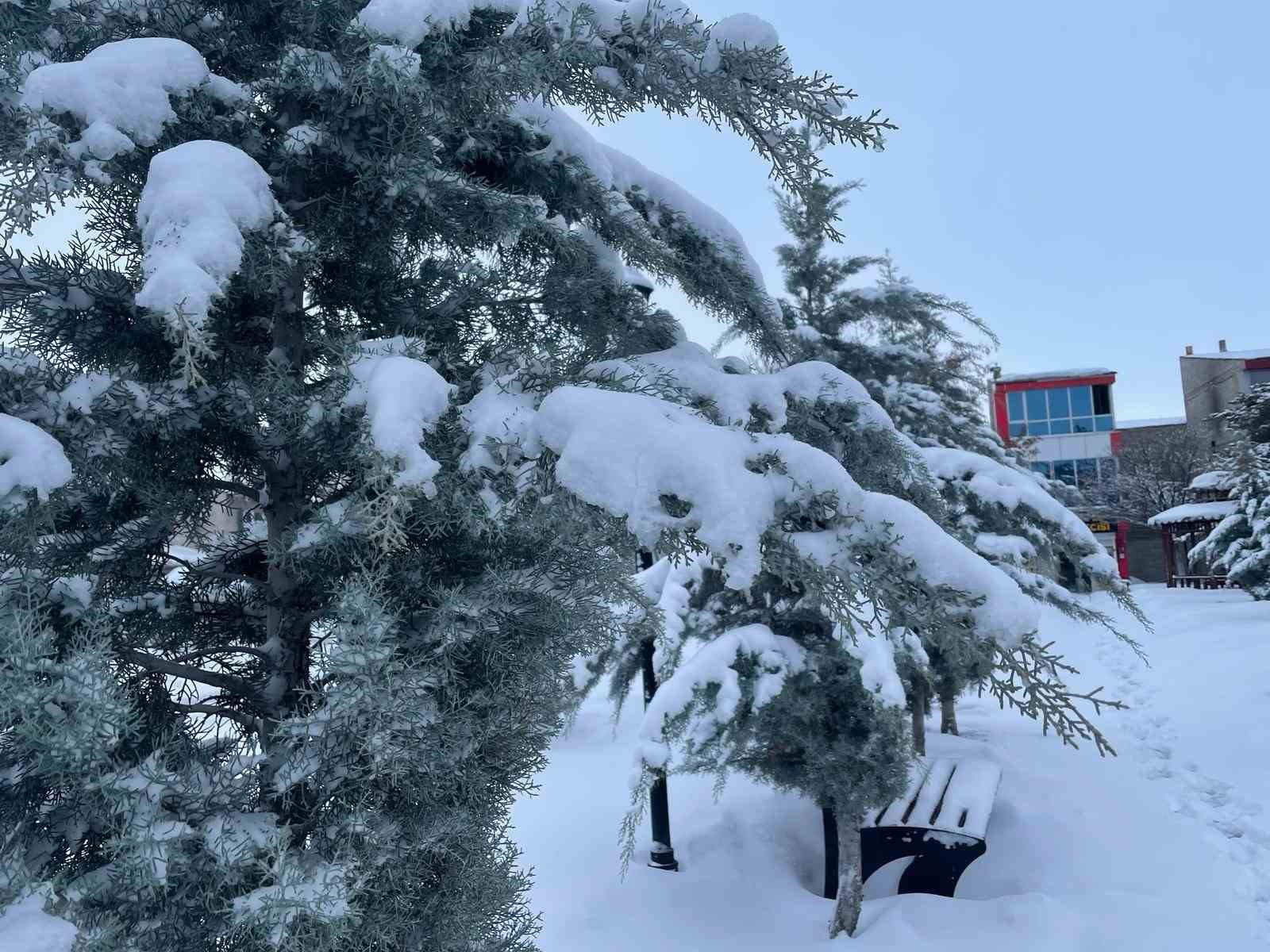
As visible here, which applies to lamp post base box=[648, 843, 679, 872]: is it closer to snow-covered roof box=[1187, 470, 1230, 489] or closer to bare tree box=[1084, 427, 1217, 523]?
snow-covered roof box=[1187, 470, 1230, 489]

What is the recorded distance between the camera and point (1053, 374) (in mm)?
37375

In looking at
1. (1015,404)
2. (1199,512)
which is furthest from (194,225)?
(1015,404)

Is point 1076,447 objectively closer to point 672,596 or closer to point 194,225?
point 672,596

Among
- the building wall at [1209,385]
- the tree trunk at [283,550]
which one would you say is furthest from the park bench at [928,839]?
the building wall at [1209,385]

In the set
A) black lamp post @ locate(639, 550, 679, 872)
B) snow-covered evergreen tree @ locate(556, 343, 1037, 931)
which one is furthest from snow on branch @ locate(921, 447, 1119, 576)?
black lamp post @ locate(639, 550, 679, 872)

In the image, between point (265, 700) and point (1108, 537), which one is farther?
point (1108, 537)

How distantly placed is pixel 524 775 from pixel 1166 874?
5.99 metres

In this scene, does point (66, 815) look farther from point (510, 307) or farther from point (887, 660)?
point (887, 660)

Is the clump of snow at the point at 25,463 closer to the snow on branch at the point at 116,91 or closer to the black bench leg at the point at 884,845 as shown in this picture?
the snow on branch at the point at 116,91

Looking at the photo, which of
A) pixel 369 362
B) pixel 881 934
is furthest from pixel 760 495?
pixel 881 934

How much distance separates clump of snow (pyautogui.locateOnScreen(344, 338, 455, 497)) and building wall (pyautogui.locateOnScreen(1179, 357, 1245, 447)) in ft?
136

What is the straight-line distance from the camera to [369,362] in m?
2.41

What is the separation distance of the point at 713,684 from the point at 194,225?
14.2 ft

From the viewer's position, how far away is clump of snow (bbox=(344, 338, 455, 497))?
2.02 meters
